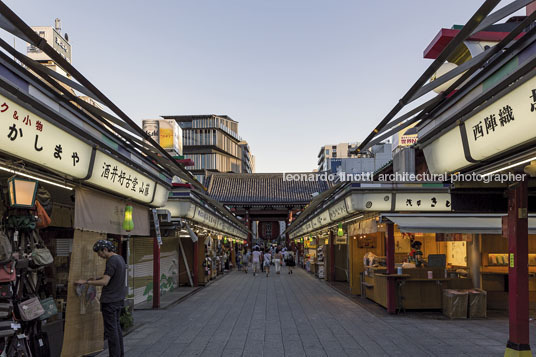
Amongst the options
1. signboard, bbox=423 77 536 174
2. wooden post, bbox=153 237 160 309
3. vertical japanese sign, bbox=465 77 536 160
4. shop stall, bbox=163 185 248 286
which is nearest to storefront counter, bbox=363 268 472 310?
wooden post, bbox=153 237 160 309

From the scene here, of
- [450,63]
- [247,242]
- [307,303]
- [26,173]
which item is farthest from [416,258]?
[247,242]

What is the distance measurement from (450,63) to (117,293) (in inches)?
266

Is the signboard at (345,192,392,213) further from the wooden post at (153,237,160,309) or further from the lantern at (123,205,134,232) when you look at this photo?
the lantern at (123,205,134,232)

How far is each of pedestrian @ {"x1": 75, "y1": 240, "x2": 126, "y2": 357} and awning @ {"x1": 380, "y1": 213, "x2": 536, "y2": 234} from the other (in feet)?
22.4

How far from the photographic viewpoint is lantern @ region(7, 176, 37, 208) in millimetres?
4762

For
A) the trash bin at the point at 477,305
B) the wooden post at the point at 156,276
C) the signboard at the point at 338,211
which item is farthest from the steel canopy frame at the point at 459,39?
the wooden post at the point at 156,276

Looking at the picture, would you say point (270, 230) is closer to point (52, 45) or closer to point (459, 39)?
point (52, 45)

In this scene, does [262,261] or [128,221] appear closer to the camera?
[128,221]

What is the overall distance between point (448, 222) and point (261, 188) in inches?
1429

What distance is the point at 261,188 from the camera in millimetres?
46656

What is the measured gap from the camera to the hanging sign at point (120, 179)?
6.24 m

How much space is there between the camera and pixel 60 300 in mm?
7426

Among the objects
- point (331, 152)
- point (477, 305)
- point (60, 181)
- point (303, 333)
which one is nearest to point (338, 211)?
point (477, 305)

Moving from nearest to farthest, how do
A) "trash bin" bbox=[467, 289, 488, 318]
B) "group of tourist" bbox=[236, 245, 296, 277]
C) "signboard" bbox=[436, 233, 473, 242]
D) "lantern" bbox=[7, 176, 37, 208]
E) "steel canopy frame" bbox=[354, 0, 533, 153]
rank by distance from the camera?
"steel canopy frame" bbox=[354, 0, 533, 153]
"lantern" bbox=[7, 176, 37, 208]
"trash bin" bbox=[467, 289, 488, 318]
"signboard" bbox=[436, 233, 473, 242]
"group of tourist" bbox=[236, 245, 296, 277]
